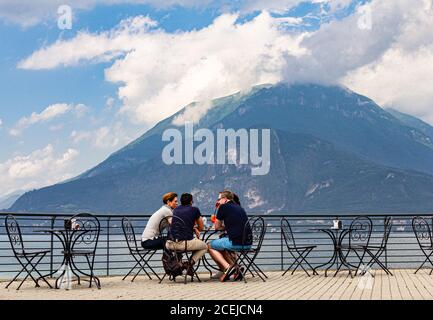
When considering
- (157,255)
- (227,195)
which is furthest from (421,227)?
(157,255)

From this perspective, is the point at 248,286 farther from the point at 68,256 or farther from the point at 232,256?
the point at 68,256

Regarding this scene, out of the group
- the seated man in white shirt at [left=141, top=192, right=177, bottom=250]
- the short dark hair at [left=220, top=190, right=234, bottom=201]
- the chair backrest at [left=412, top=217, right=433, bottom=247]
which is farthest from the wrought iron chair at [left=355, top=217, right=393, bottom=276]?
the seated man in white shirt at [left=141, top=192, right=177, bottom=250]

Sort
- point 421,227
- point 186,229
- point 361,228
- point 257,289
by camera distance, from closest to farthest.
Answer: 1. point 257,289
2. point 186,229
3. point 361,228
4. point 421,227

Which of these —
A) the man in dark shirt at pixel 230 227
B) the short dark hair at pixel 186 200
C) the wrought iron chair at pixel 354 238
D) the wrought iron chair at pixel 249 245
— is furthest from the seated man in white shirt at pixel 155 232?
the wrought iron chair at pixel 354 238

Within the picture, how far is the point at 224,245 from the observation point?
1044cm

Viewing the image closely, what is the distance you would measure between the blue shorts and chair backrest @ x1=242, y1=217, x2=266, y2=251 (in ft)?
0.27

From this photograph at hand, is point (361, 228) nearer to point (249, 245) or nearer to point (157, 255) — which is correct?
point (249, 245)

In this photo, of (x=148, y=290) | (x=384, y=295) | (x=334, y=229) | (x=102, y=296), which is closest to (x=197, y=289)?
(x=148, y=290)

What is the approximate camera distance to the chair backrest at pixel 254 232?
33.9 ft

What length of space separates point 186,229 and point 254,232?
1.13 meters

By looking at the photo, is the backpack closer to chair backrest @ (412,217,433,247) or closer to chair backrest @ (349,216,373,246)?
chair backrest @ (349,216,373,246)

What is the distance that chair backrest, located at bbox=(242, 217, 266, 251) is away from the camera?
10.3 meters

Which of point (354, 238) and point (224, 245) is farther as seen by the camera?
point (354, 238)
